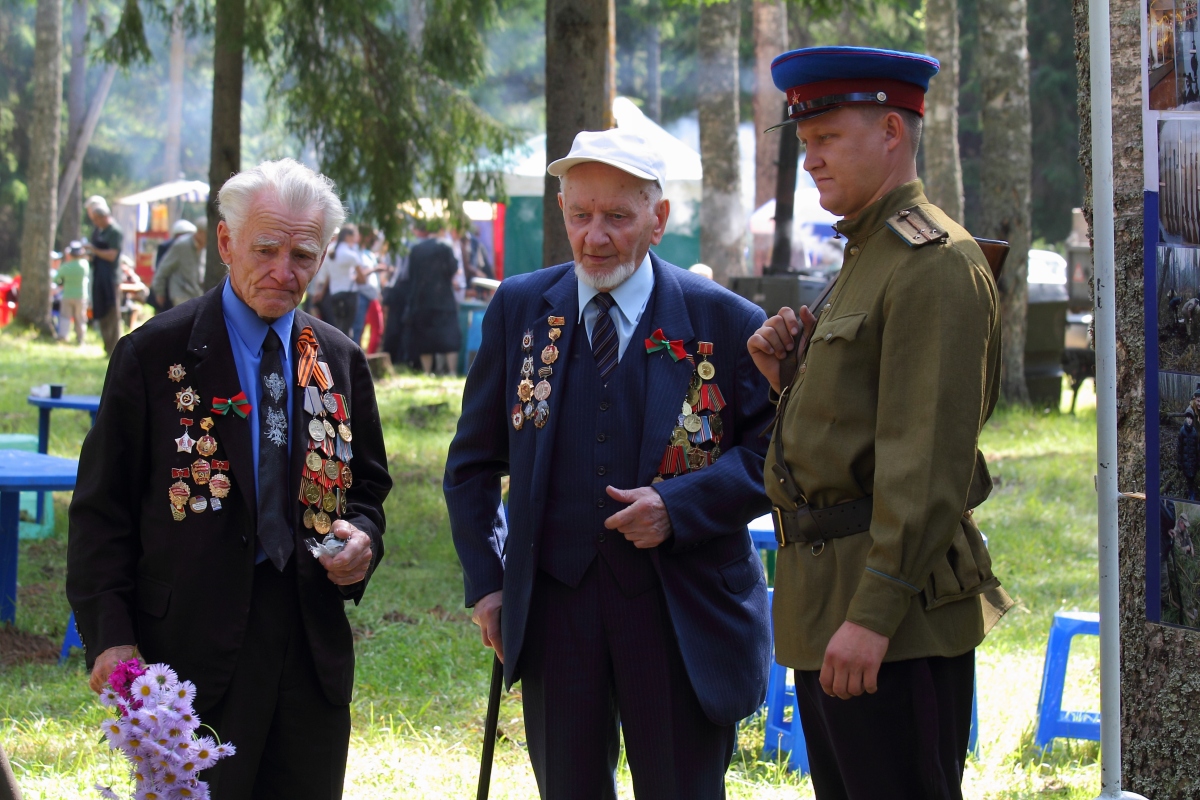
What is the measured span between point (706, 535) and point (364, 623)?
3.84 m

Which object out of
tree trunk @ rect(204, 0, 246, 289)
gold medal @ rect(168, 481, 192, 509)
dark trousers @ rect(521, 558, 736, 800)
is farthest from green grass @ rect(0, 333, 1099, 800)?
tree trunk @ rect(204, 0, 246, 289)

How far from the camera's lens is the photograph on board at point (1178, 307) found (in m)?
2.64

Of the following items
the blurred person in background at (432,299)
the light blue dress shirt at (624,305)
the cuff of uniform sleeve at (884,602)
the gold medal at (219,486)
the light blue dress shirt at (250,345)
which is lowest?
the cuff of uniform sleeve at (884,602)

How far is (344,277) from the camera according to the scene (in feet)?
53.0

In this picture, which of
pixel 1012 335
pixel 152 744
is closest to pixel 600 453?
pixel 152 744

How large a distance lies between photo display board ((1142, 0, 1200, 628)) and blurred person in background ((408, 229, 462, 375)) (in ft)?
43.1

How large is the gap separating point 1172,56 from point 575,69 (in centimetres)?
454

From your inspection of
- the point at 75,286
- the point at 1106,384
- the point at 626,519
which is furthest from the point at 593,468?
the point at 75,286

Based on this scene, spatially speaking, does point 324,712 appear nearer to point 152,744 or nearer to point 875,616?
point 152,744

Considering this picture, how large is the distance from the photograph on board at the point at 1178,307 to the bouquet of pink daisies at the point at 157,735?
2116 mm

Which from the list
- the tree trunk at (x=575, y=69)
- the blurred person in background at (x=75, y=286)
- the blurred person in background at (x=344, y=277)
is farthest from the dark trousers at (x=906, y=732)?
the blurred person in background at (x=75, y=286)

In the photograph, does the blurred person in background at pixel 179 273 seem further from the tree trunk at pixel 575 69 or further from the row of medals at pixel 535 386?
the row of medals at pixel 535 386

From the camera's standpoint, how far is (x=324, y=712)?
2736 mm

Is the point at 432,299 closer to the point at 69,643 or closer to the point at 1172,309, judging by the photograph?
the point at 69,643
